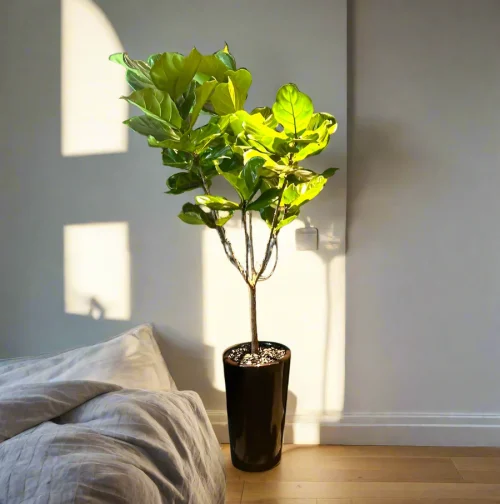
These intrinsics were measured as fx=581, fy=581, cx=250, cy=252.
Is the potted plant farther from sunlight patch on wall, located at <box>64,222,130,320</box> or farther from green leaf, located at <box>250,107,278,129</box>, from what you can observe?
sunlight patch on wall, located at <box>64,222,130,320</box>

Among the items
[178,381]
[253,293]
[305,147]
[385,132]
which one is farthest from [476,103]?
[178,381]

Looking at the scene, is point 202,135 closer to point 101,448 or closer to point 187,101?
point 187,101

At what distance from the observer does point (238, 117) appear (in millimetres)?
1926

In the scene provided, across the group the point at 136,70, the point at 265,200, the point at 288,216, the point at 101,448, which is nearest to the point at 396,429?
the point at 288,216

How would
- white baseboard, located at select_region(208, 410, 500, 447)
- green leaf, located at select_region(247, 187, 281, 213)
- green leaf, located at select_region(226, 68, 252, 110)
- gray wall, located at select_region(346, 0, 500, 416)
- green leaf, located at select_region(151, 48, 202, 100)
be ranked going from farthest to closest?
white baseboard, located at select_region(208, 410, 500, 447) → gray wall, located at select_region(346, 0, 500, 416) → green leaf, located at select_region(247, 187, 281, 213) → green leaf, located at select_region(226, 68, 252, 110) → green leaf, located at select_region(151, 48, 202, 100)

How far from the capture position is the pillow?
200 centimetres

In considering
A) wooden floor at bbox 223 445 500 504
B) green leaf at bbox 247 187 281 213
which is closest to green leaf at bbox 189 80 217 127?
green leaf at bbox 247 187 281 213

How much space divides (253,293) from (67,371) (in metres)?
0.72

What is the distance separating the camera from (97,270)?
8.07 ft

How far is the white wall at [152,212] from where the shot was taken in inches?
91.4

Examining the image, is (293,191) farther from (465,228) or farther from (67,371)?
(67,371)

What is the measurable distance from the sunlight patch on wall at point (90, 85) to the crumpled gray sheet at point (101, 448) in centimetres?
119

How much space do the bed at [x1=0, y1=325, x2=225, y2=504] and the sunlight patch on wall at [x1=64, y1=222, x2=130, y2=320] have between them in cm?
54

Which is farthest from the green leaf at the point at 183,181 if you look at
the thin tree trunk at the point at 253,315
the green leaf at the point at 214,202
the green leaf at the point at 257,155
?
the thin tree trunk at the point at 253,315
